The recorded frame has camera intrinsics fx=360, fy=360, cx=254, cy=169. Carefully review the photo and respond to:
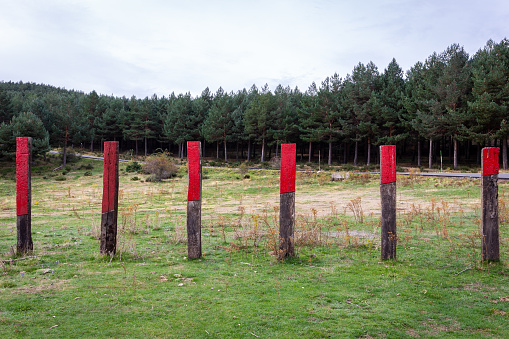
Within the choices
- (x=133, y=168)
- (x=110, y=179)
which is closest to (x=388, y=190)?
(x=110, y=179)

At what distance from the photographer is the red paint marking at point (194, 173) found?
8.30 meters

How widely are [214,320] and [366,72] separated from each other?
54.3 meters

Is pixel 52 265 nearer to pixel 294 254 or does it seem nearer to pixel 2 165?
pixel 294 254

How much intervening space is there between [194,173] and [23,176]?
431 cm

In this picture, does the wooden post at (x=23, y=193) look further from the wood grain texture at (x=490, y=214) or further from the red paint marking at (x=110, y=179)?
the wood grain texture at (x=490, y=214)

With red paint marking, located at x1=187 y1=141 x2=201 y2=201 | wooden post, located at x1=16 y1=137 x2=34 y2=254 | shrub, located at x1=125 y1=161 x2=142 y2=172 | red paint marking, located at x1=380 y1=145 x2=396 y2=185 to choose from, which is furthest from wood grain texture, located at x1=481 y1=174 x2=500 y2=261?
shrub, located at x1=125 y1=161 x2=142 y2=172

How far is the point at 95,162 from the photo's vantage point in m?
61.8

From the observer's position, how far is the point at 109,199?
8.60m

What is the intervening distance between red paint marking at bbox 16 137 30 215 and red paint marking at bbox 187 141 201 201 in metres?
4.12

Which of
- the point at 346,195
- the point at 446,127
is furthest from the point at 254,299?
the point at 446,127

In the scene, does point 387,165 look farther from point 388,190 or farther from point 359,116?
point 359,116

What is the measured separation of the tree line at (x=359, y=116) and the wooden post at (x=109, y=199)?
37.3 meters

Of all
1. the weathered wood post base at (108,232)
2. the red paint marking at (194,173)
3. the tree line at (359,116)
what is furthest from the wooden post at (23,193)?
the tree line at (359,116)

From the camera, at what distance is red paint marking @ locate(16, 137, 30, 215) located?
883cm
